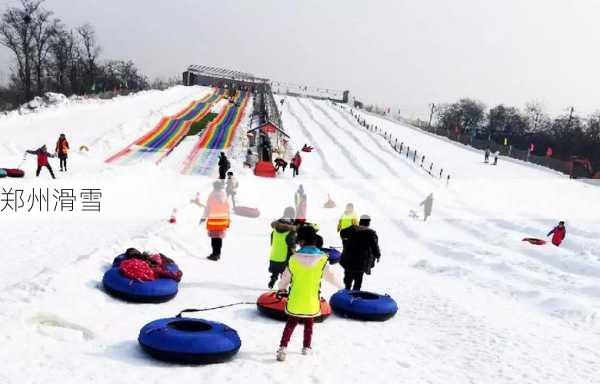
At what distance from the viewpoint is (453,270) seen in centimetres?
1359

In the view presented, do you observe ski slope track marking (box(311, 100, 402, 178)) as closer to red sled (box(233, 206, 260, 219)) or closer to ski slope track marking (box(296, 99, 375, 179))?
ski slope track marking (box(296, 99, 375, 179))

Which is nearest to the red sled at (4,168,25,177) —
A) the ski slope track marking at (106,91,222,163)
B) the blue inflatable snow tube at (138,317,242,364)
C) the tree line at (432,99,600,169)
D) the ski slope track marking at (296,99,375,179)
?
the ski slope track marking at (106,91,222,163)

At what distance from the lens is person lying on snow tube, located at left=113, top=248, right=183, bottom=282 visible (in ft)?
27.0

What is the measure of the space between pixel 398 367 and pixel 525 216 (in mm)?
17651

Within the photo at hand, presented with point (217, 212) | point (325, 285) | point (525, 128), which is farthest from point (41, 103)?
point (525, 128)

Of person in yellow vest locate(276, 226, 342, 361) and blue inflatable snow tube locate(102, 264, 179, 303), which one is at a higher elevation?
person in yellow vest locate(276, 226, 342, 361)

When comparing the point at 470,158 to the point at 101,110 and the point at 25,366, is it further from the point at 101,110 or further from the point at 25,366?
the point at 25,366

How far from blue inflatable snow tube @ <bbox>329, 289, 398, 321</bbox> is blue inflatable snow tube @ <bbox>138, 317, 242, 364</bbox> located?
9.09 ft

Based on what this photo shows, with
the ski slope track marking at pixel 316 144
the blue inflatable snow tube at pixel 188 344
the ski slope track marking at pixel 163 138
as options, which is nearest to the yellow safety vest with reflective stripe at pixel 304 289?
the blue inflatable snow tube at pixel 188 344

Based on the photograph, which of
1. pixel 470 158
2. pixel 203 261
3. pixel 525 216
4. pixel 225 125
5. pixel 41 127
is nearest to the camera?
pixel 203 261

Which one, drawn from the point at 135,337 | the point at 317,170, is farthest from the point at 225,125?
the point at 135,337

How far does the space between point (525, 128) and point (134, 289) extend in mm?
111113

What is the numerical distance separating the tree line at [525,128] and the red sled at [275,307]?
191ft

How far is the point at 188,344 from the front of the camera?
5941mm
